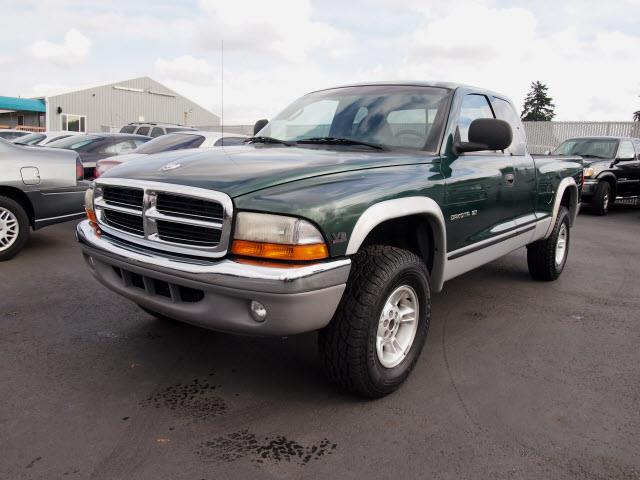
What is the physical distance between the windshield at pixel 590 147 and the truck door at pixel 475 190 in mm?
9303

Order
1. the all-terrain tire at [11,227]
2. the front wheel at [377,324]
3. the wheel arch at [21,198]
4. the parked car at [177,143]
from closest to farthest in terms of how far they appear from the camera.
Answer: the front wheel at [377,324]
the all-terrain tire at [11,227]
the wheel arch at [21,198]
the parked car at [177,143]

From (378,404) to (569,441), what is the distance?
0.94 metres

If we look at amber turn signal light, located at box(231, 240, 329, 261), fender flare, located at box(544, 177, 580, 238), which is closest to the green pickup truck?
amber turn signal light, located at box(231, 240, 329, 261)

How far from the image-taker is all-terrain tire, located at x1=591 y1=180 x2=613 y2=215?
11.6 meters

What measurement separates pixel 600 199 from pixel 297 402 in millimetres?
10801

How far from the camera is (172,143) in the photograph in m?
8.15

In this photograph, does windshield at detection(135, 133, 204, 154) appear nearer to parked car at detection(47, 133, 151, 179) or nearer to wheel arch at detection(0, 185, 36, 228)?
parked car at detection(47, 133, 151, 179)

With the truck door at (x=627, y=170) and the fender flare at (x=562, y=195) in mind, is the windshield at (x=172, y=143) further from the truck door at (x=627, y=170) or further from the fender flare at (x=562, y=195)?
the truck door at (x=627, y=170)

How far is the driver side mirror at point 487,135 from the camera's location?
346 cm

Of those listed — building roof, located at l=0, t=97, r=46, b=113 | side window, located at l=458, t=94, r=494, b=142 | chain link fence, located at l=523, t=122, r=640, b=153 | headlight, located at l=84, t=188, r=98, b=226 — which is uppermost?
building roof, located at l=0, t=97, r=46, b=113

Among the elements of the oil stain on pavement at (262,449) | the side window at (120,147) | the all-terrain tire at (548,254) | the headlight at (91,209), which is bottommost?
the oil stain on pavement at (262,449)

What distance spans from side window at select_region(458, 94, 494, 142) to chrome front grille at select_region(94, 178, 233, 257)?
198 centimetres

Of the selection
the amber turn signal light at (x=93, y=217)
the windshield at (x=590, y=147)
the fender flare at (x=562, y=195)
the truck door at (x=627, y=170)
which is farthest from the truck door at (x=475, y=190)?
the windshield at (x=590, y=147)

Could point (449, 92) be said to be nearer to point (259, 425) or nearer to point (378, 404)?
point (378, 404)
